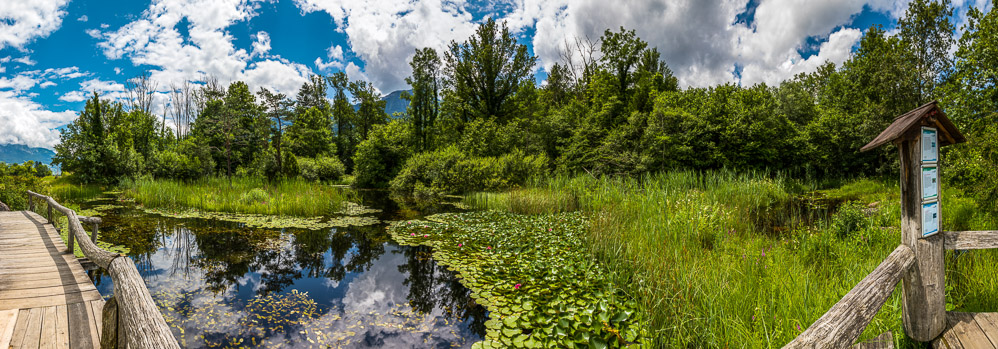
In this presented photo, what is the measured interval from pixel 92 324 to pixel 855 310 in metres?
5.30

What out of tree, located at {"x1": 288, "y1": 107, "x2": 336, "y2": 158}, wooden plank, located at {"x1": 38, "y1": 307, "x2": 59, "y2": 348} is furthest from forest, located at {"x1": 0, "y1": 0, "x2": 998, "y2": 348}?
tree, located at {"x1": 288, "y1": 107, "x2": 336, "y2": 158}

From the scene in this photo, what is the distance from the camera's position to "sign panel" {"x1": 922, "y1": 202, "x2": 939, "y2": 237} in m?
2.17

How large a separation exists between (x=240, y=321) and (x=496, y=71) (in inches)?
845

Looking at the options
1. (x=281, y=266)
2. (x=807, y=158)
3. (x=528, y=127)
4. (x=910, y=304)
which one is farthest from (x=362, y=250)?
(x=807, y=158)

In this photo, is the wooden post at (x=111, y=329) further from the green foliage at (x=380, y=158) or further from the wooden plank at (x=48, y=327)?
the green foliage at (x=380, y=158)

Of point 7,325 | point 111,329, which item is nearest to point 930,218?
point 111,329

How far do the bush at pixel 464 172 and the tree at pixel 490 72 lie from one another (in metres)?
6.88

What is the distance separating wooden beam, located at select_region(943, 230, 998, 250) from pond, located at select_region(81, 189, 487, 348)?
3528 millimetres

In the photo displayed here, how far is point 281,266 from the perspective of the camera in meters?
5.71

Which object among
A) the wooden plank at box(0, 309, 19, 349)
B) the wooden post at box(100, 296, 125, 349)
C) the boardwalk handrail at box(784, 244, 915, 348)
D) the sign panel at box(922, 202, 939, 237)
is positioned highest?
the sign panel at box(922, 202, 939, 237)

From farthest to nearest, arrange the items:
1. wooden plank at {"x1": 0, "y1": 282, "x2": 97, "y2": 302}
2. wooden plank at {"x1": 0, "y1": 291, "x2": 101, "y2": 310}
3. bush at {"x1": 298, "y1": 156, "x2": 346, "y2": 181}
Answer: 1. bush at {"x1": 298, "y1": 156, "x2": 346, "y2": 181}
2. wooden plank at {"x1": 0, "y1": 282, "x2": 97, "y2": 302}
3. wooden plank at {"x1": 0, "y1": 291, "x2": 101, "y2": 310}

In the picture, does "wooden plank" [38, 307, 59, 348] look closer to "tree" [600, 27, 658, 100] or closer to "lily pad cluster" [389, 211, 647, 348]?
"lily pad cluster" [389, 211, 647, 348]

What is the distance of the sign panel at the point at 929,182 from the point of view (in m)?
2.17

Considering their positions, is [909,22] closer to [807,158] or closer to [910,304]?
[807,158]
